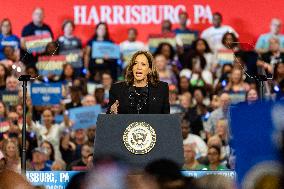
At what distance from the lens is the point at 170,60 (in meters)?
12.1

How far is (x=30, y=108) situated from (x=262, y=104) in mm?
8823

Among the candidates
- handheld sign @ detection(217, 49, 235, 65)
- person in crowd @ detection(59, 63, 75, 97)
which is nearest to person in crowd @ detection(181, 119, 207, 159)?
handheld sign @ detection(217, 49, 235, 65)

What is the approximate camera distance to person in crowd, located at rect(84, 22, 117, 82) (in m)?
12.2

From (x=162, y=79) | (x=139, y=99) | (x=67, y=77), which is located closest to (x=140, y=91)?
(x=139, y=99)

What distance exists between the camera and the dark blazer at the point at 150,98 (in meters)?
6.50

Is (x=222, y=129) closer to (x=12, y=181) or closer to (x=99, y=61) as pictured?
(x=99, y=61)

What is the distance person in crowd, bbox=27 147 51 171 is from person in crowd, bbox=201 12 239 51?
2579 mm

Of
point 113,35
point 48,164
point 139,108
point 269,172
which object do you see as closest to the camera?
point 269,172

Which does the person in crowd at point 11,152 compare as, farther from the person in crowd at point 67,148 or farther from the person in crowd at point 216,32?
the person in crowd at point 216,32

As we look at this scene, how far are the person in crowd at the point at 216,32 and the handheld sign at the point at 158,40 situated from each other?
1.27ft

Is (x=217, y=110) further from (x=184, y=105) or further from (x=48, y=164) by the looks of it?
(x=48, y=164)

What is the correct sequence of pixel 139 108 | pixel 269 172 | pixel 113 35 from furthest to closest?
pixel 113 35, pixel 139 108, pixel 269 172

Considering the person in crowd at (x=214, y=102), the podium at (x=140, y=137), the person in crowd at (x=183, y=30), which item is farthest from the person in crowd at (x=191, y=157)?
the podium at (x=140, y=137)

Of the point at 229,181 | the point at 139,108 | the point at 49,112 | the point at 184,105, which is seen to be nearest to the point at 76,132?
the point at 49,112
